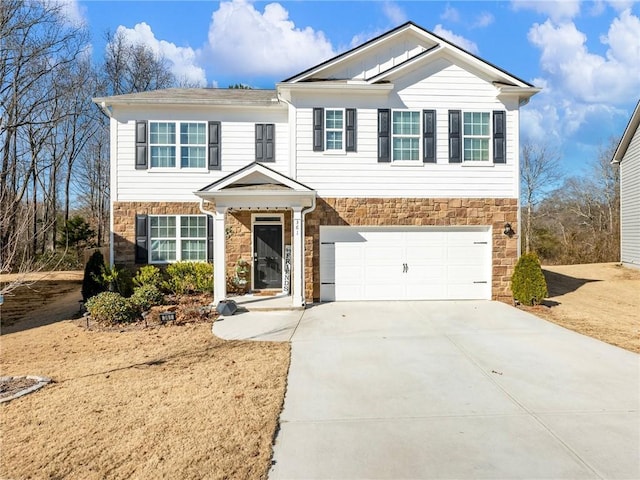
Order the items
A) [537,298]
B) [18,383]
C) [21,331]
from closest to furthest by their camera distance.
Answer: [18,383] < [21,331] < [537,298]

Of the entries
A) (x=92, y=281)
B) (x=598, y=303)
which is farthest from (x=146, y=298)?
(x=598, y=303)

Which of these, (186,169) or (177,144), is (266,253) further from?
(177,144)

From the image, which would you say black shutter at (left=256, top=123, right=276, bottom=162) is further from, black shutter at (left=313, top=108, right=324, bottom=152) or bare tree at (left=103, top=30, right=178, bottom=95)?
bare tree at (left=103, top=30, right=178, bottom=95)

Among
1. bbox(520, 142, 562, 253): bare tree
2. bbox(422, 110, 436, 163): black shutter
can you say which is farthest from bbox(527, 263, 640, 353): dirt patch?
bbox(520, 142, 562, 253): bare tree

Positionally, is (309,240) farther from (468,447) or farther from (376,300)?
(468,447)

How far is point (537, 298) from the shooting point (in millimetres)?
10266

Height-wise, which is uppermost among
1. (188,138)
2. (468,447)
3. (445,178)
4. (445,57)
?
(445,57)

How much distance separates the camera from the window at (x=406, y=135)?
36.1 ft

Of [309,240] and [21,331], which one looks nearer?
[21,331]

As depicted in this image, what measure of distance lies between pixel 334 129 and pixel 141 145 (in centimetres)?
602

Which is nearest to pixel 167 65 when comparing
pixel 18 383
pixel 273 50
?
pixel 273 50

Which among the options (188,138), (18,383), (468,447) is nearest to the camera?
(468,447)

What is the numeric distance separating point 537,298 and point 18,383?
447 inches

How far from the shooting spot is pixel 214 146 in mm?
11805
